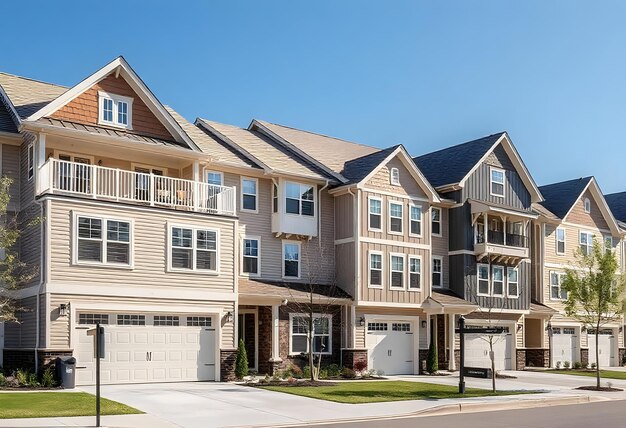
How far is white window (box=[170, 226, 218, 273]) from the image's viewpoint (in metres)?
27.5

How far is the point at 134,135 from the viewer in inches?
1120

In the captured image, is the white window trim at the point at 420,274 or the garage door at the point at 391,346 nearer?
the garage door at the point at 391,346

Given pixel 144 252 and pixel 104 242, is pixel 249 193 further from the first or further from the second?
pixel 104 242

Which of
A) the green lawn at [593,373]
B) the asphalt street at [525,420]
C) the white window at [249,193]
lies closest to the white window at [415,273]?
the white window at [249,193]

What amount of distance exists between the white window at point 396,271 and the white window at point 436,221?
13.3 feet

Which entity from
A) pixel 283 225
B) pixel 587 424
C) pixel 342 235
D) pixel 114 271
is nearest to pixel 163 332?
pixel 114 271

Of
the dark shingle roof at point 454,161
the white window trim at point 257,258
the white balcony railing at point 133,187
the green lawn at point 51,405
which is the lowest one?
the green lawn at point 51,405

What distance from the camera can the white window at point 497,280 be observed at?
1561 inches

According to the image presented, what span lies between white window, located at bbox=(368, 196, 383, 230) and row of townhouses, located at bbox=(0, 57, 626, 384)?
64 millimetres

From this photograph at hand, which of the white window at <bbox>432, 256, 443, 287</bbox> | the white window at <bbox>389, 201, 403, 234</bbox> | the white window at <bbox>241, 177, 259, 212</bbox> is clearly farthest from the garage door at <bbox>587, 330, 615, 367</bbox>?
the white window at <bbox>241, 177, 259, 212</bbox>

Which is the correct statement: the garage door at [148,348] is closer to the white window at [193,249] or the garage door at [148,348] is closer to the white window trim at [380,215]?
the white window at [193,249]

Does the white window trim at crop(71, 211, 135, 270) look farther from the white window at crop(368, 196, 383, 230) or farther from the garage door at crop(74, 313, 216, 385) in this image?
the white window at crop(368, 196, 383, 230)

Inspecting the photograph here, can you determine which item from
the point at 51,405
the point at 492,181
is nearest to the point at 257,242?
the point at 492,181

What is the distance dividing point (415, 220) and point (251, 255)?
8.18m
